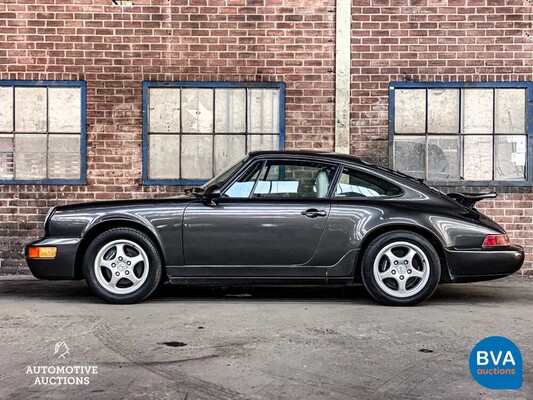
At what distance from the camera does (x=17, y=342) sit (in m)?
5.33

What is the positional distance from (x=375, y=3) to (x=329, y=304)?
14.8ft

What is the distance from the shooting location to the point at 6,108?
9.84 metres

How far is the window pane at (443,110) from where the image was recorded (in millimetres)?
9820

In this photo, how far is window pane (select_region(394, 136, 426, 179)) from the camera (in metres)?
9.84

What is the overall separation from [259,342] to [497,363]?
1.56 meters

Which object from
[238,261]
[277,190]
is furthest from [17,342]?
[277,190]

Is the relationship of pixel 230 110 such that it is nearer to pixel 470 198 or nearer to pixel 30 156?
pixel 30 156

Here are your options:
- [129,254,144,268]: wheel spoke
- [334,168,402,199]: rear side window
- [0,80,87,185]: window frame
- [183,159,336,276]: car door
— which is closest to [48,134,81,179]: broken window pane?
[0,80,87,185]: window frame

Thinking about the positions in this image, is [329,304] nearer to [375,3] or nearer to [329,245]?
[329,245]

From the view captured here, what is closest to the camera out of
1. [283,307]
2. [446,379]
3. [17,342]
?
[446,379]

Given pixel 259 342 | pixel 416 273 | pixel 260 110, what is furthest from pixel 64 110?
pixel 259 342

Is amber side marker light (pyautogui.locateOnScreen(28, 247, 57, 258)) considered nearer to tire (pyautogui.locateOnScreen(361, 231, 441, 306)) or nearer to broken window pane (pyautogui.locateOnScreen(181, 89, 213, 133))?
tire (pyautogui.locateOnScreen(361, 231, 441, 306))

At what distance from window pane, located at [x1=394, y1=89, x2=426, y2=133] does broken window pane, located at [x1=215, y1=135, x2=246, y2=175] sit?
1.95 m

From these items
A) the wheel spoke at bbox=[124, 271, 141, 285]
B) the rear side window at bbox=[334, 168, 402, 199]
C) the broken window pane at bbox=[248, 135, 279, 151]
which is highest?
the broken window pane at bbox=[248, 135, 279, 151]
